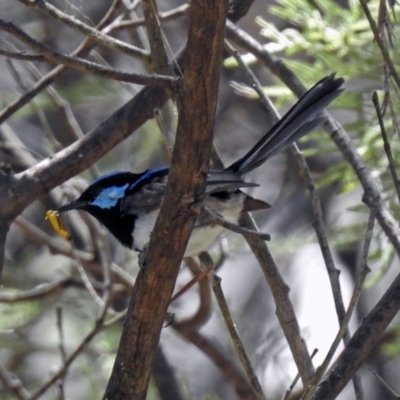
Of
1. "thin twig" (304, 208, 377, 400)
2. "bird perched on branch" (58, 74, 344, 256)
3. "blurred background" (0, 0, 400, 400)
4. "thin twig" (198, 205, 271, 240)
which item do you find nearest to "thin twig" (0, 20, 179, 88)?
"thin twig" (198, 205, 271, 240)

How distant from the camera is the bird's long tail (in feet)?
10.3

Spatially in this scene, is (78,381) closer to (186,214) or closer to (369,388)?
(369,388)

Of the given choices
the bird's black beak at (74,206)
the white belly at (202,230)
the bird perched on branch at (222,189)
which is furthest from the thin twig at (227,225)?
the bird's black beak at (74,206)

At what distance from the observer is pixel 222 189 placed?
9.80 feet

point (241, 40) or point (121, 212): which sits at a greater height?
point (241, 40)

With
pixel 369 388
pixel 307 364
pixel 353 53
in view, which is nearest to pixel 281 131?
pixel 353 53

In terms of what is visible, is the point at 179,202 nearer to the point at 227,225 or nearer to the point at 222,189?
the point at 227,225

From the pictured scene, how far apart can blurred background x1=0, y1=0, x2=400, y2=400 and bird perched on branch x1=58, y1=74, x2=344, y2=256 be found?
0.65 meters

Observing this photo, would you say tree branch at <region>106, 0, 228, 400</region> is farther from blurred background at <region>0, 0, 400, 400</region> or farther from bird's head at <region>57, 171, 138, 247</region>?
blurred background at <region>0, 0, 400, 400</region>

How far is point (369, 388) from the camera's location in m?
5.65

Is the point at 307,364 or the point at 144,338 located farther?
the point at 307,364

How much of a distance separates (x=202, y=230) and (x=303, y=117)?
1.82 ft

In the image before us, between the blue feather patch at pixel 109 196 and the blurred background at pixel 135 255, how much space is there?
0.59 meters

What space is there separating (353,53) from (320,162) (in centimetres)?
232
